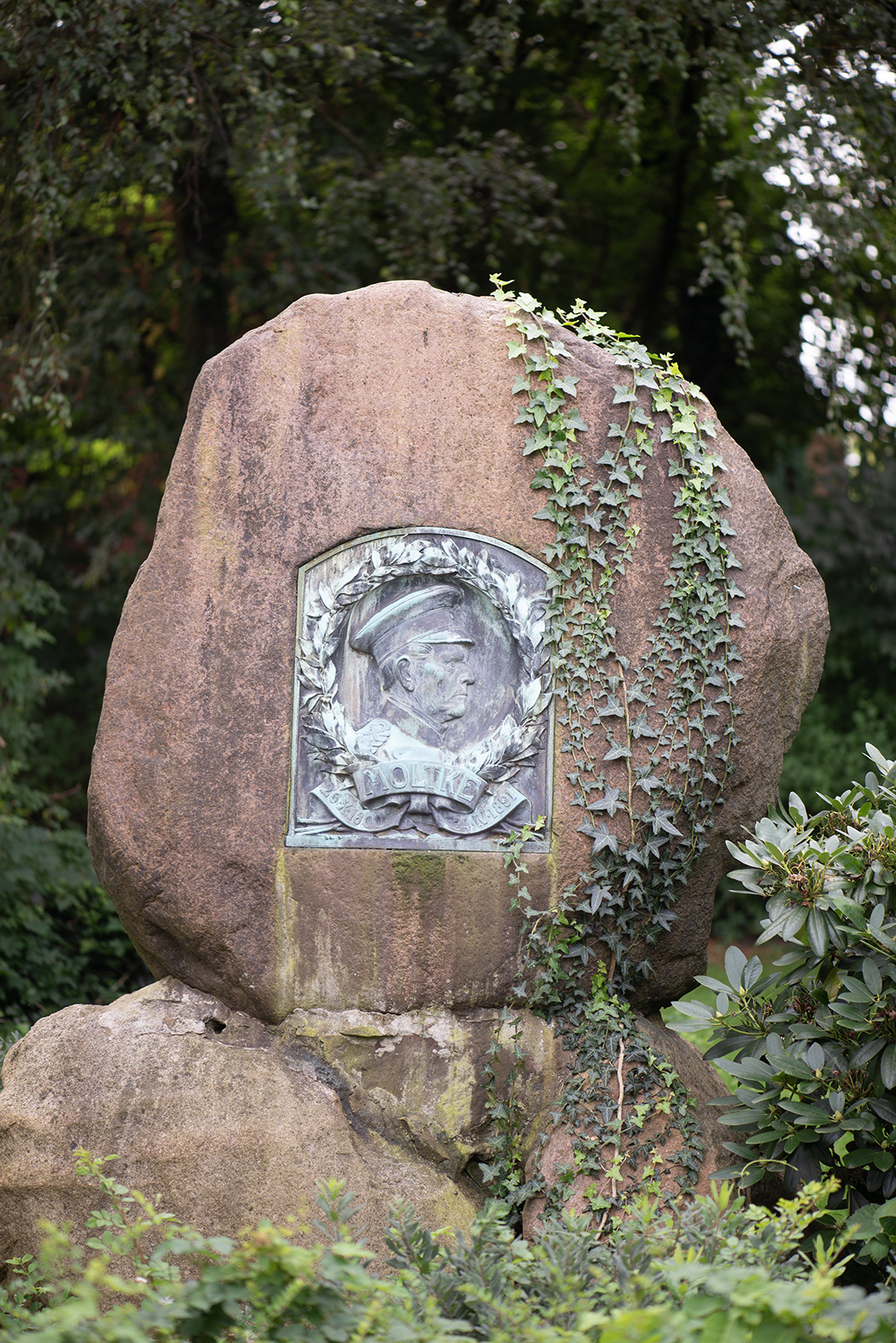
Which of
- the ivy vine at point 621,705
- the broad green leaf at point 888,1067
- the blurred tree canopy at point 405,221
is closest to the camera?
the broad green leaf at point 888,1067

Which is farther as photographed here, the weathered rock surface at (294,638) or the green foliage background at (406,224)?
the green foliage background at (406,224)

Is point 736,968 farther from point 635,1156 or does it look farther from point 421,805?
point 421,805

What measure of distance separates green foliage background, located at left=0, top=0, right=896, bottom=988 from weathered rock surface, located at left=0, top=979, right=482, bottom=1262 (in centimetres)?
278

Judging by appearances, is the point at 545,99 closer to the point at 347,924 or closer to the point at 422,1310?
the point at 347,924

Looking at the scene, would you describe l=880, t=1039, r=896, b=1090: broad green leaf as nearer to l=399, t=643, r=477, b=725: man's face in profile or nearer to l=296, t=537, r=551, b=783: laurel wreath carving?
l=296, t=537, r=551, b=783: laurel wreath carving

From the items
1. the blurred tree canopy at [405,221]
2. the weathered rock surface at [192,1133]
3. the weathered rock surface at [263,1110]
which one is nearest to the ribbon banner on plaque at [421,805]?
the weathered rock surface at [263,1110]

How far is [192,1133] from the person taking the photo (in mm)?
2797

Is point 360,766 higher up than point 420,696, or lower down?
lower down

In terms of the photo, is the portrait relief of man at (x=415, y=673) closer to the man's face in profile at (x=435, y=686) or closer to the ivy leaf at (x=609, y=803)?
the man's face in profile at (x=435, y=686)

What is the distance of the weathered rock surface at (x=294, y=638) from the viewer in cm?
299

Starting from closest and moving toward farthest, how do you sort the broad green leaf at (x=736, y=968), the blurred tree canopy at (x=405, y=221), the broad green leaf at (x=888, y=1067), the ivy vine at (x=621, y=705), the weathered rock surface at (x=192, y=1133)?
the broad green leaf at (x=888, y=1067), the weathered rock surface at (x=192, y=1133), the broad green leaf at (x=736, y=968), the ivy vine at (x=621, y=705), the blurred tree canopy at (x=405, y=221)

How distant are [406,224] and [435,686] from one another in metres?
3.82

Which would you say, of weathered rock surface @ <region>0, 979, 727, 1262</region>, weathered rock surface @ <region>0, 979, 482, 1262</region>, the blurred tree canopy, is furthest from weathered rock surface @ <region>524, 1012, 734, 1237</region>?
the blurred tree canopy

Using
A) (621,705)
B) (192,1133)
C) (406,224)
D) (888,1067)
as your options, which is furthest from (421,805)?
(406,224)
